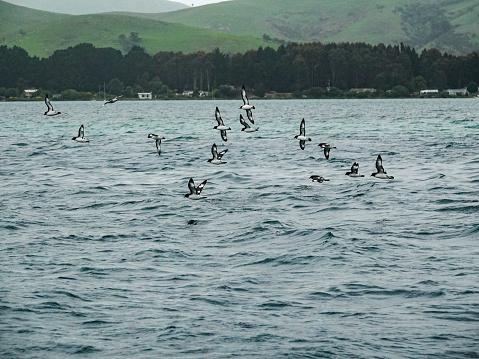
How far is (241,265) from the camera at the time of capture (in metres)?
24.5

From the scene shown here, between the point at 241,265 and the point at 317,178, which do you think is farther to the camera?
the point at 317,178

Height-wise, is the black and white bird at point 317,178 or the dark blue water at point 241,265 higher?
the black and white bird at point 317,178

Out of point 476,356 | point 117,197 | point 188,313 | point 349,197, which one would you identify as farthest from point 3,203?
point 476,356

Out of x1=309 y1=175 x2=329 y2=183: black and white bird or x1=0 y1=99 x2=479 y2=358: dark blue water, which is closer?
x1=0 y1=99 x2=479 y2=358: dark blue water

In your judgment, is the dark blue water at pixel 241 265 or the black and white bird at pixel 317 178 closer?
the dark blue water at pixel 241 265

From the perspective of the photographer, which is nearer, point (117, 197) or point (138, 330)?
point (138, 330)

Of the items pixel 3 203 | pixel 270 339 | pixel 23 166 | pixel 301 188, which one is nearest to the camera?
pixel 270 339

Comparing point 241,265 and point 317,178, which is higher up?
point 317,178

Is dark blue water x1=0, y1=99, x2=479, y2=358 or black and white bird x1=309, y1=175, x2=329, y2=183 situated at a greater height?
black and white bird x1=309, y1=175, x2=329, y2=183

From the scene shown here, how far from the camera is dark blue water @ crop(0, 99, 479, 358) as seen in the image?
18.1 metres

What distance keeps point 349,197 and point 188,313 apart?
20.0 metres

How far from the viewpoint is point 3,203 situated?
123 ft

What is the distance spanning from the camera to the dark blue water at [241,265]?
1806 centimetres

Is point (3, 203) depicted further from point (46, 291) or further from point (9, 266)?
point (46, 291)
